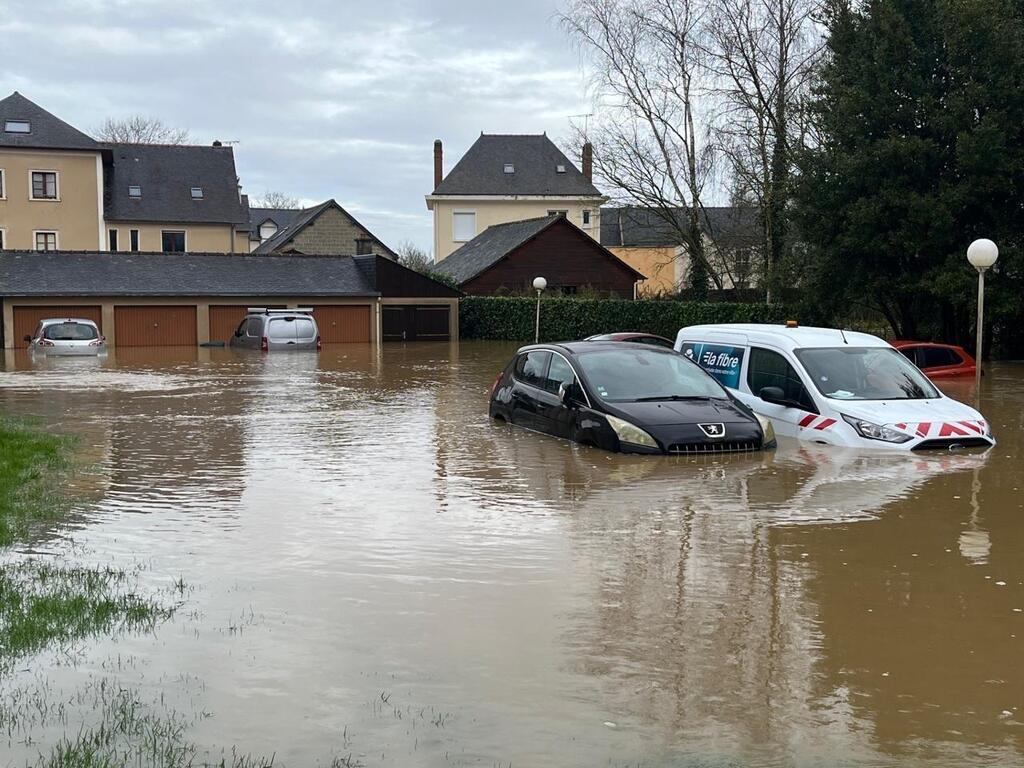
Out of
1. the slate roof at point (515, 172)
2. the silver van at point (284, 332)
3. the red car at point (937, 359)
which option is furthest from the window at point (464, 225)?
the red car at point (937, 359)

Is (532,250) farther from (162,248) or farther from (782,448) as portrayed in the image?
(782,448)

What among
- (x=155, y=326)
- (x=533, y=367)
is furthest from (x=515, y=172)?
(x=533, y=367)

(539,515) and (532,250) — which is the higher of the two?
(532,250)

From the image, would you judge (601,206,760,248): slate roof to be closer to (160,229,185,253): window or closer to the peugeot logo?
(160,229,185,253): window

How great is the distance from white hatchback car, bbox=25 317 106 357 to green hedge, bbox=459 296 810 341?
18.8m

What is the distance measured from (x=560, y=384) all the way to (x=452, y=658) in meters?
8.74

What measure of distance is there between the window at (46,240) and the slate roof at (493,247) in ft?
64.1

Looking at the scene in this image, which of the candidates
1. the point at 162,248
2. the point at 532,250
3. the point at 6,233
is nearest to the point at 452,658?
the point at 532,250

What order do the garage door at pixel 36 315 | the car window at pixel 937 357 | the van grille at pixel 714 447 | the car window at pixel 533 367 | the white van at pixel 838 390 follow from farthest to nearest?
1. the garage door at pixel 36 315
2. the car window at pixel 937 357
3. the car window at pixel 533 367
4. the white van at pixel 838 390
5. the van grille at pixel 714 447

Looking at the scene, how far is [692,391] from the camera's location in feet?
46.2

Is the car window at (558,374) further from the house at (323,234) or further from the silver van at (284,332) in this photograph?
the house at (323,234)

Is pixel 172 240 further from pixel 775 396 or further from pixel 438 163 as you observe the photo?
pixel 775 396

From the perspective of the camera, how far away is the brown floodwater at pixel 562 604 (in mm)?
5094

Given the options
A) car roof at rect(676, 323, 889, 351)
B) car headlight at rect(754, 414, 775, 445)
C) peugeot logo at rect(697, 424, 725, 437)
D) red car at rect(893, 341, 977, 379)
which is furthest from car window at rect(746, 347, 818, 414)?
red car at rect(893, 341, 977, 379)
